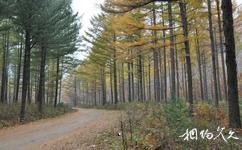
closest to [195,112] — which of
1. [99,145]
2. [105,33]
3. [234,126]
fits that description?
[234,126]

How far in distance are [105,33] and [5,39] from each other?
978cm

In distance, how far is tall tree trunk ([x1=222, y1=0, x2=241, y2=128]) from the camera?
7.41 m

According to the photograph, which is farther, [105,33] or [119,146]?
[105,33]

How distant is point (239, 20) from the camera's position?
17812 millimetres

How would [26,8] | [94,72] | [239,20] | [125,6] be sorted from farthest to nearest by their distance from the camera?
[94,72] < [239,20] < [26,8] < [125,6]

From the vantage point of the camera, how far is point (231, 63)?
24.3 feet

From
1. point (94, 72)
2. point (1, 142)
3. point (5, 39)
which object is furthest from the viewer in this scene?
point (94, 72)

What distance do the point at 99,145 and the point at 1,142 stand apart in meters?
4.35

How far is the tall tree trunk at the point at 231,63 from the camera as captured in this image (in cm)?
741

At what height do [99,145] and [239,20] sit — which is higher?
[239,20]

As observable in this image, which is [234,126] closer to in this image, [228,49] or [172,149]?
[228,49]

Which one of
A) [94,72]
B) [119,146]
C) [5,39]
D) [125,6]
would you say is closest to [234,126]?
[119,146]

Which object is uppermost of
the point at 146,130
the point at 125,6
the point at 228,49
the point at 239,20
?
the point at 239,20

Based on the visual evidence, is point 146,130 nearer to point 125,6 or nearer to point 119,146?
point 119,146
